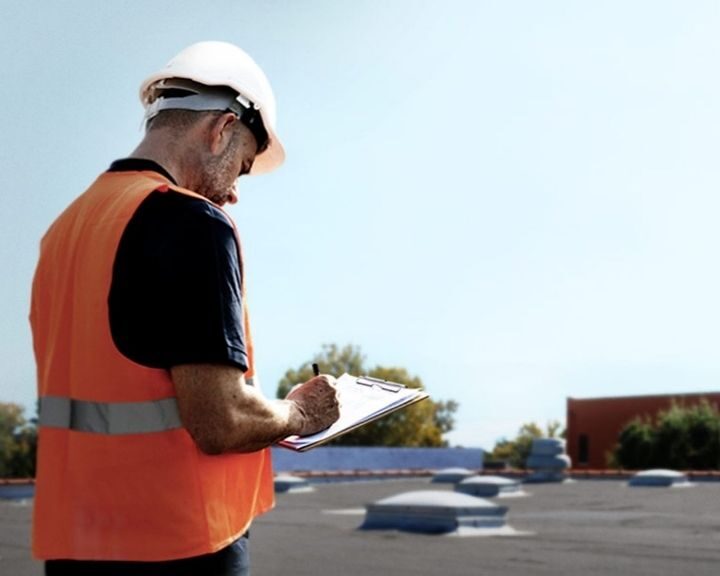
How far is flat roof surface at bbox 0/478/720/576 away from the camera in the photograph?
1138 centimetres

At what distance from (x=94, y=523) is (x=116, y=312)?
401mm

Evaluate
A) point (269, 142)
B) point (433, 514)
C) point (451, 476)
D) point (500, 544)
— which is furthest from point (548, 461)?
point (269, 142)

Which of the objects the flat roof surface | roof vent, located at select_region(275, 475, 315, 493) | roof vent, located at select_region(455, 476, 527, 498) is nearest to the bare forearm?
the flat roof surface

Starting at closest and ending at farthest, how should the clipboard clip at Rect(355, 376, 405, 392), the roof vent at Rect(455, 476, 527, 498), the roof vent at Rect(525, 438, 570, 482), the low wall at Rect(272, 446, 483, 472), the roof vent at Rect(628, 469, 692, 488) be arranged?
the clipboard clip at Rect(355, 376, 405, 392) → the roof vent at Rect(455, 476, 527, 498) → the roof vent at Rect(628, 469, 692, 488) → the roof vent at Rect(525, 438, 570, 482) → the low wall at Rect(272, 446, 483, 472)

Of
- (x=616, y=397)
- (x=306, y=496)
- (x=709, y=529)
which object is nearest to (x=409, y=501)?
(x=709, y=529)

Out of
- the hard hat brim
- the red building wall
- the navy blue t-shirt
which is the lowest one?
the navy blue t-shirt

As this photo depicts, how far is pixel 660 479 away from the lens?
1361 inches

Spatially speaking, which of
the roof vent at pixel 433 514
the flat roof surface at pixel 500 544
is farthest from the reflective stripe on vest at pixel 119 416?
the roof vent at pixel 433 514

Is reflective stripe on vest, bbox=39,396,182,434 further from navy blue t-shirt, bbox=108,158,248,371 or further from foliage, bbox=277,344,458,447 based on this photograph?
foliage, bbox=277,344,458,447

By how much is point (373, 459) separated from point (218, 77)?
5114 centimetres

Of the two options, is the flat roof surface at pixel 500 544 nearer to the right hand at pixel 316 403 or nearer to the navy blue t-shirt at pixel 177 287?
the right hand at pixel 316 403

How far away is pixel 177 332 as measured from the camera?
1962mm

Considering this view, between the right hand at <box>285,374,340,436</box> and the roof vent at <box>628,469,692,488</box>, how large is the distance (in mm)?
33848

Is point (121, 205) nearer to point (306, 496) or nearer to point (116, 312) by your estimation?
point (116, 312)
